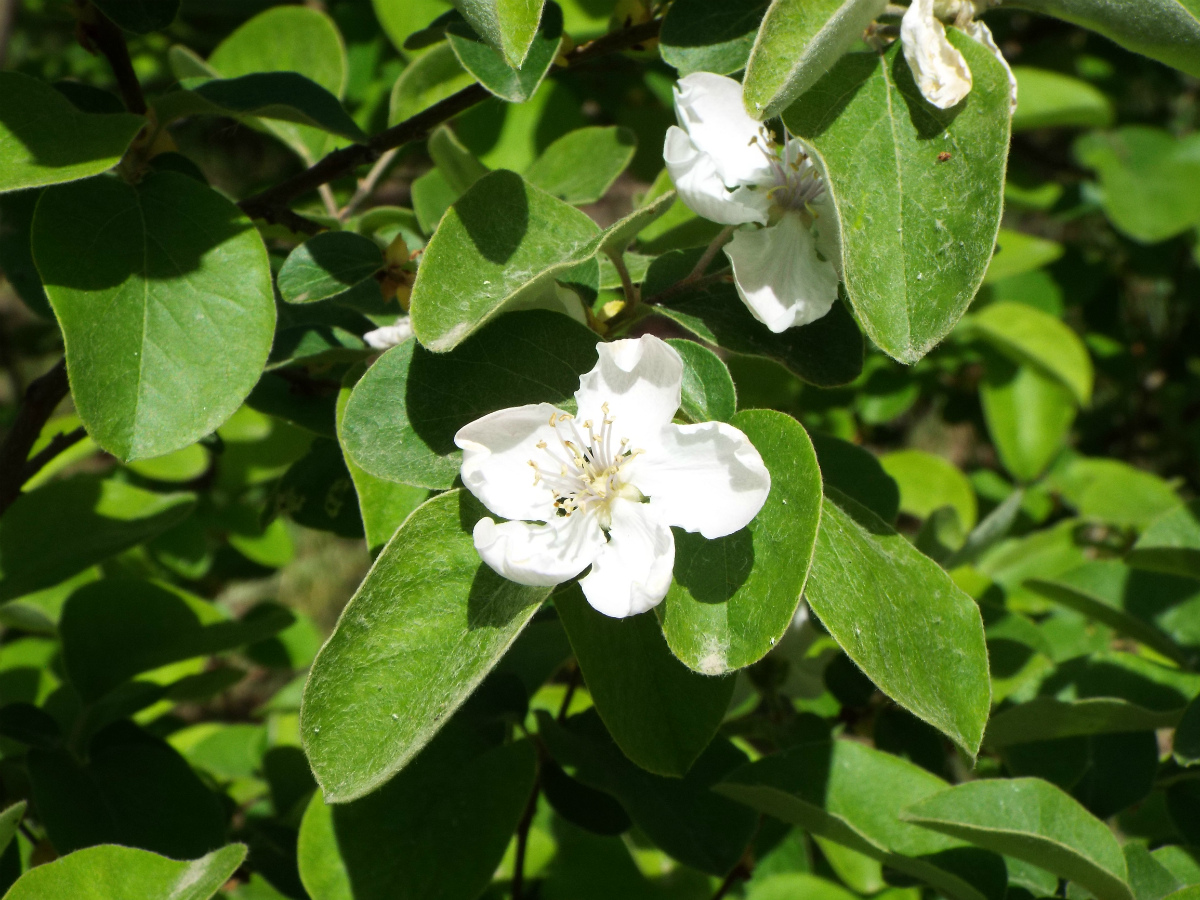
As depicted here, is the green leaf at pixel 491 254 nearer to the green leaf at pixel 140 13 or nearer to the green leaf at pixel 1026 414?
the green leaf at pixel 140 13

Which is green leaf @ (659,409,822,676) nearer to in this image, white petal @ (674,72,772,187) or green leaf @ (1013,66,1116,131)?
white petal @ (674,72,772,187)

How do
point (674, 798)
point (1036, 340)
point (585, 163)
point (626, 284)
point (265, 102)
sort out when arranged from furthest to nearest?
point (1036, 340), point (585, 163), point (674, 798), point (265, 102), point (626, 284)

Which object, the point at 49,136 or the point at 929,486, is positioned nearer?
the point at 49,136

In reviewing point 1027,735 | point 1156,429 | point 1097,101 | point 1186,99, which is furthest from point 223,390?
point 1186,99

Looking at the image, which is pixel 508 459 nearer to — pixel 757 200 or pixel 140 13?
pixel 757 200

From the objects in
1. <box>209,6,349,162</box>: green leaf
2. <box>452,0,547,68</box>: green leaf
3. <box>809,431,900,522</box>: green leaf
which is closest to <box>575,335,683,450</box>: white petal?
<box>452,0,547,68</box>: green leaf

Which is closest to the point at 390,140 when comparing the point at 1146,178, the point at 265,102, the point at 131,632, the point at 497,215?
the point at 265,102
